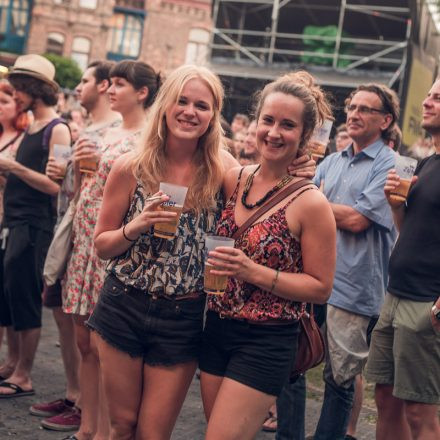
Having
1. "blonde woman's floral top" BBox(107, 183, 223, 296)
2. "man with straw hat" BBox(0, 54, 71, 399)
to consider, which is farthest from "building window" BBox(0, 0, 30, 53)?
"blonde woman's floral top" BBox(107, 183, 223, 296)

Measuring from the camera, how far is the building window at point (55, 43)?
4319 cm

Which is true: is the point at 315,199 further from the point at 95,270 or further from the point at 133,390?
the point at 95,270

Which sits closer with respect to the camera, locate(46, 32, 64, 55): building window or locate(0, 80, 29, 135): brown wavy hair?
locate(0, 80, 29, 135): brown wavy hair

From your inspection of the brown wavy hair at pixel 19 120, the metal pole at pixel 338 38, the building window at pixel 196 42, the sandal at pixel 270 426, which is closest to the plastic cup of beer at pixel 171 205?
the sandal at pixel 270 426

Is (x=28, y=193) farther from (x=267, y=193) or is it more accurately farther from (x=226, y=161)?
(x=267, y=193)

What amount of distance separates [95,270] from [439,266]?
201cm

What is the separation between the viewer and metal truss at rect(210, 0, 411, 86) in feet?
61.5

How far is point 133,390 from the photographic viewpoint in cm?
320

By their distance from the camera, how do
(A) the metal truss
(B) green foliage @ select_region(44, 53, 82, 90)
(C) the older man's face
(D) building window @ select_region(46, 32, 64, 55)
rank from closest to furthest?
1. (C) the older man's face
2. (A) the metal truss
3. (B) green foliage @ select_region(44, 53, 82, 90)
4. (D) building window @ select_region(46, 32, 64, 55)

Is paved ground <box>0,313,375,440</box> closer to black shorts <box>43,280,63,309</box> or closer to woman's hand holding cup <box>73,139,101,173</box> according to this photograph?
black shorts <box>43,280,63,309</box>

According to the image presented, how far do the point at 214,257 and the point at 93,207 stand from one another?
6.21ft

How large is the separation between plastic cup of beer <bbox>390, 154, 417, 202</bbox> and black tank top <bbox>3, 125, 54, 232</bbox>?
262 cm

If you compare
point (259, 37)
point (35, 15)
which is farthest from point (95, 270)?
point (35, 15)

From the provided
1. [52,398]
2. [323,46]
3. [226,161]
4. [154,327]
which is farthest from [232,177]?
[323,46]
